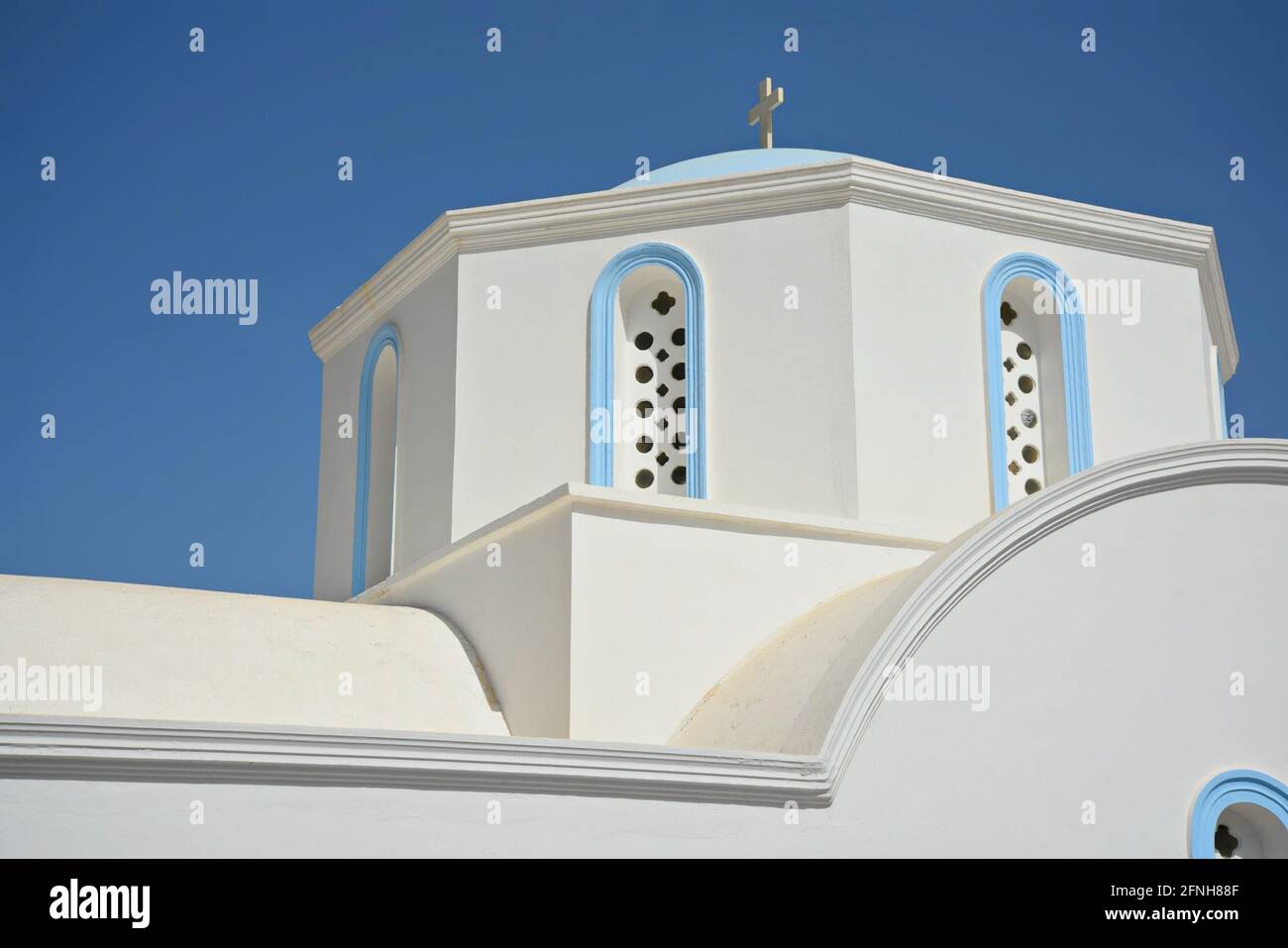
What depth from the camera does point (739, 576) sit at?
7898 mm

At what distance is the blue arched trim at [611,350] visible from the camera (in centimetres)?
915

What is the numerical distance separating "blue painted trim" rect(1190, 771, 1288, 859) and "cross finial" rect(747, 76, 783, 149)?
6.07m

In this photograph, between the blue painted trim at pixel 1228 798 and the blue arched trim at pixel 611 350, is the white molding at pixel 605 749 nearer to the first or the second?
the blue painted trim at pixel 1228 798

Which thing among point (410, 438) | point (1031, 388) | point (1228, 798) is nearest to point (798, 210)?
point (1031, 388)

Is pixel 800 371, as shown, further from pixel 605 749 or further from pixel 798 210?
pixel 605 749

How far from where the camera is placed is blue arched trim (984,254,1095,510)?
9.32 metres

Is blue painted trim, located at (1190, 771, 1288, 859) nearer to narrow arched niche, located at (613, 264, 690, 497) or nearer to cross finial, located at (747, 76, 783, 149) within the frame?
narrow arched niche, located at (613, 264, 690, 497)

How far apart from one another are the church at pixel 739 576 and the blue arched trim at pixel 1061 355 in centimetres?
3

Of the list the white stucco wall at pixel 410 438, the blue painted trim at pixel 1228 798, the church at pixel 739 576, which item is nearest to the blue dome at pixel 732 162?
the church at pixel 739 576

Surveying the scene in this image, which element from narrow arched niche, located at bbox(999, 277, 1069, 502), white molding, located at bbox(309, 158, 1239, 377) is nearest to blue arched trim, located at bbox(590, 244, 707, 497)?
white molding, located at bbox(309, 158, 1239, 377)

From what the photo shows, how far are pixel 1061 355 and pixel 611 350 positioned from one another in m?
2.88
